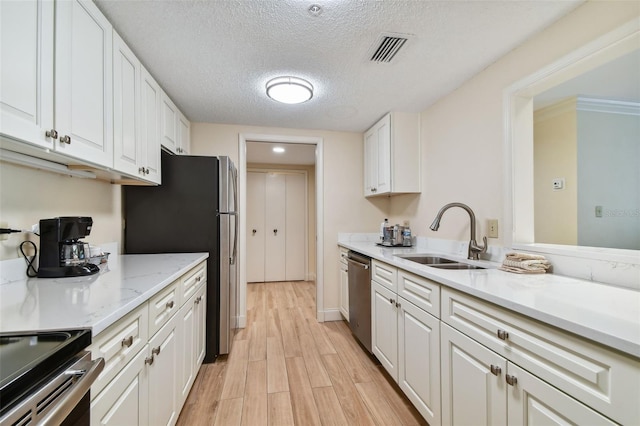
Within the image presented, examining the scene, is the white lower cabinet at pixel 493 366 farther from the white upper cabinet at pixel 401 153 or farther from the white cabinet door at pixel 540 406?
the white upper cabinet at pixel 401 153

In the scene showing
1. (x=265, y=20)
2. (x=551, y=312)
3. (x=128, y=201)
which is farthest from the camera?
(x=128, y=201)

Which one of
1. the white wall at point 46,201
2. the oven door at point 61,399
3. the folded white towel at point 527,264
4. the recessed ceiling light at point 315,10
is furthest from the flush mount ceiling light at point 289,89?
the oven door at point 61,399

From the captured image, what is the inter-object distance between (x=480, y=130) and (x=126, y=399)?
244cm

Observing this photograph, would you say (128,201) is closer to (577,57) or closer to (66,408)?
(66,408)

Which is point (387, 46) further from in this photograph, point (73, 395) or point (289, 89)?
point (73, 395)

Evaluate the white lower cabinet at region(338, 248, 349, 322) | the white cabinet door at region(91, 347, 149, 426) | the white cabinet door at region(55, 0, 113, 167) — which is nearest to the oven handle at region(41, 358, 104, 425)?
the white cabinet door at region(91, 347, 149, 426)

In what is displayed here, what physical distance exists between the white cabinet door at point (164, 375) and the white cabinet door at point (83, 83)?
0.89 meters

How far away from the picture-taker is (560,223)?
239 cm

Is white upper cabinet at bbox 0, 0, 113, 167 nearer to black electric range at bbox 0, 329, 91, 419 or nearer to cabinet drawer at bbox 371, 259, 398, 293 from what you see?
black electric range at bbox 0, 329, 91, 419

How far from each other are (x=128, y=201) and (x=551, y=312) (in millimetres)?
2538

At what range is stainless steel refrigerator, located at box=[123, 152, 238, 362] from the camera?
204cm

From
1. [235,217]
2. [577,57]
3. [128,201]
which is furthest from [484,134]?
[128,201]

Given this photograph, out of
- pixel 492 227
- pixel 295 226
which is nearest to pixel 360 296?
pixel 492 227

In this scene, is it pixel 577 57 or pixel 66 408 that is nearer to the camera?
pixel 66 408
